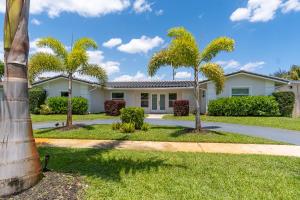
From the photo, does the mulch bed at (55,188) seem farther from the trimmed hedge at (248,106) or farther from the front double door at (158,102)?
the front double door at (158,102)

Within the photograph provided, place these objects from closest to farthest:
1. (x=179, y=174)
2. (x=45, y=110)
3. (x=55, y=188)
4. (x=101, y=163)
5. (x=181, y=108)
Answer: (x=55, y=188) → (x=179, y=174) → (x=101, y=163) → (x=181, y=108) → (x=45, y=110)

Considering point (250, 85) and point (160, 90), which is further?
point (160, 90)

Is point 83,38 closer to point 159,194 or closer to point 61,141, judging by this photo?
point 61,141

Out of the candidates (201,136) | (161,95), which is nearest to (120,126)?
(201,136)

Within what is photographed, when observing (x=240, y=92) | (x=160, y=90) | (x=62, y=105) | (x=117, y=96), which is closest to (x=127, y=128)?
(x=62, y=105)

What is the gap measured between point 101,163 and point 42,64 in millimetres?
8277

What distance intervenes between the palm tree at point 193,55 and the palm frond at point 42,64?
198 inches

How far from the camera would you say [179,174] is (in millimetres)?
6004

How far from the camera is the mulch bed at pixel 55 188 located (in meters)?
4.46

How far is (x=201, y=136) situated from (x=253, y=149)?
2.56 meters

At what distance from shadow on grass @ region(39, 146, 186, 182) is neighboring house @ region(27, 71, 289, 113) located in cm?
1609

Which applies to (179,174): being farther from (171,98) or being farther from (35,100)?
(35,100)

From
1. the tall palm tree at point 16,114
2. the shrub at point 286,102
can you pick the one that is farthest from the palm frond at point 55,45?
the shrub at point 286,102

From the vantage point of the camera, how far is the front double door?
2711 cm
